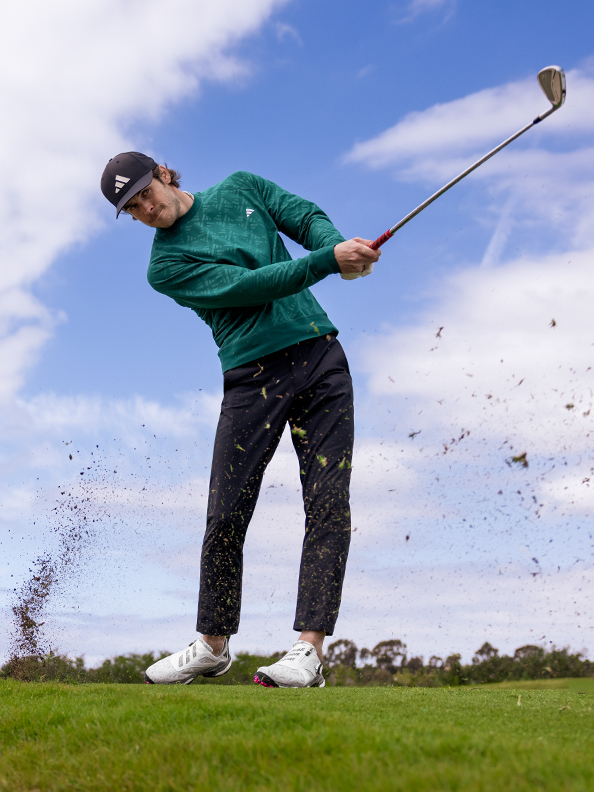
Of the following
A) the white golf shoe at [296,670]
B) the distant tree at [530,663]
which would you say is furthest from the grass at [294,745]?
the distant tree at [530,663]

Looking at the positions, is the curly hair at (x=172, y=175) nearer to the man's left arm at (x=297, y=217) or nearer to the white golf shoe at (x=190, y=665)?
the man's left arm at (x=297, y=217)

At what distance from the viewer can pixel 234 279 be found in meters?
3.46

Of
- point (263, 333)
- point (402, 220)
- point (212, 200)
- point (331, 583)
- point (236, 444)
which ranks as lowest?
point (331, 583)

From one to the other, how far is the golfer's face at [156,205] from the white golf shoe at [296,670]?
224 cm

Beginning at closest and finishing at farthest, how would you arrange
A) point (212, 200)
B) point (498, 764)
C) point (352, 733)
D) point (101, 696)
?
point (498, 764) → point (352, 733) → point (101, 696) → point (212, 200)

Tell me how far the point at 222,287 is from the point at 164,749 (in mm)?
2268

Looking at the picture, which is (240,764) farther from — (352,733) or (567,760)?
(567,760)

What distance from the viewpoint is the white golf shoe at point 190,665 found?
3654 millimetres

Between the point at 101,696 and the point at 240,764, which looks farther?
the point at 101,696

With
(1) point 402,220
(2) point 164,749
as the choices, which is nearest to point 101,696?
(2) point 164,749

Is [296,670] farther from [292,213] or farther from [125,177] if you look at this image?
[125,177]

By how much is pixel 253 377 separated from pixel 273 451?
Result: 1.27 feet

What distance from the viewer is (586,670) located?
3.93 m

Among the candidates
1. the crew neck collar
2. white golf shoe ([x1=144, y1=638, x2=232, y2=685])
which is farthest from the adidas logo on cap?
white golf shoe ([x1=144, y1=638, x2=232, y2=685])
